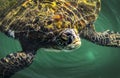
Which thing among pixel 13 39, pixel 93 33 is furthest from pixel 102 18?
pixel 13 39

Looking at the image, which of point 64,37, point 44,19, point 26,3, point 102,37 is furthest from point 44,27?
point 102,37

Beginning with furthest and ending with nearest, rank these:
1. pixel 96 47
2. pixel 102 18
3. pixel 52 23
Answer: pixel 102 18 → pixel 96 47 → pixel 52 23

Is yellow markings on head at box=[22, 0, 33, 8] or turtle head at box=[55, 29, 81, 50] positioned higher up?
yellow markings on head at box=[22, 0, 33, 8]

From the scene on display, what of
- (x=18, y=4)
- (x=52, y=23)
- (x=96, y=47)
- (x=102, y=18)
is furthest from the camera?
(x=102, y=18)

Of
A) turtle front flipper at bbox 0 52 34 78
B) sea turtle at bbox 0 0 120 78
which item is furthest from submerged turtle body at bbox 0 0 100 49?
turtle front flipper at bbox 0 52 34 78

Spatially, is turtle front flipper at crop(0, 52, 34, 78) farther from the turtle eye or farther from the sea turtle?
the turtle eye

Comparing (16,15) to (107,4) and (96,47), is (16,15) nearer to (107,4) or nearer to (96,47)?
(96,47)
